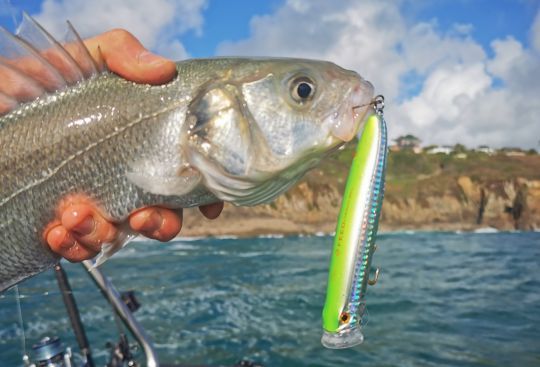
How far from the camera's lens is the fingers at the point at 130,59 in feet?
8.63

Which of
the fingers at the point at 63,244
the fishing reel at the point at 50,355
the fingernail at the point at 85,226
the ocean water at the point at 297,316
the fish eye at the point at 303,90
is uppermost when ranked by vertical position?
the fish eye at the point at 303,90

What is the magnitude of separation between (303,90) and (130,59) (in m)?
0.96

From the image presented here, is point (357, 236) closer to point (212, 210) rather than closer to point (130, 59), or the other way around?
point (212, 210)

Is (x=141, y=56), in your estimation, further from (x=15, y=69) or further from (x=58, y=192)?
(x=58, y=192)

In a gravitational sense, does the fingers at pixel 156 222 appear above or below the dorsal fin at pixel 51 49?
below

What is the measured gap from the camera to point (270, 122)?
7.84 feet

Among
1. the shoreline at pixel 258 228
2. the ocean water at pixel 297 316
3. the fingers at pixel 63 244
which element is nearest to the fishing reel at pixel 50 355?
the ocean water at pixel 297 316

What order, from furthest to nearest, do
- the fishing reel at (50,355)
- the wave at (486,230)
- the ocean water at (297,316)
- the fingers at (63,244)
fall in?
1. the wave at (486,230)
2. the ocean water at (297,316)
3. the fishing reel at (50,355)
4. the fingers at (63,244)

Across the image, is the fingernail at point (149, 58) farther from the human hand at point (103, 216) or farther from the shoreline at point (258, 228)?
the shoreline at point (258, 228)

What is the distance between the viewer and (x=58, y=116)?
268cm

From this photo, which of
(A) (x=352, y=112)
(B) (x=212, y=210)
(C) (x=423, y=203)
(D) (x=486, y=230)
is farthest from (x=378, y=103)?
(C) (x=423, y=203)

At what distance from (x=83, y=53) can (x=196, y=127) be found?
0.78 metres

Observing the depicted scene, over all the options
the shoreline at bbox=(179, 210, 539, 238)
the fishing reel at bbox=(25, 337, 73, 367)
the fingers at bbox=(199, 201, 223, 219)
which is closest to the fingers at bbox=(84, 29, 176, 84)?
the fingers at bbox=(199, 201, 223, 219)

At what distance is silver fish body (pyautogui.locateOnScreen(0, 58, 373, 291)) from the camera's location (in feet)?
7.78
